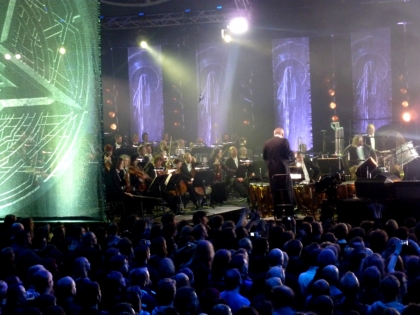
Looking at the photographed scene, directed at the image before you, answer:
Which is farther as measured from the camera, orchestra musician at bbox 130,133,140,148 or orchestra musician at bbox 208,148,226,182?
orchestra musician at bbox 130,133,140,148

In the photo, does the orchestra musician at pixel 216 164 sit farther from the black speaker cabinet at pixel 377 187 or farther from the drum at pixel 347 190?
the black speaker cabinet at pixel 377 187

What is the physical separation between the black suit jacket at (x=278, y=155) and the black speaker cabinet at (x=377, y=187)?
4.81 ft

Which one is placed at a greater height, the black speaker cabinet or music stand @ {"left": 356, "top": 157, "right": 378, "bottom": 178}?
music stand @ {"left": 356, "top": 157, "right": 378, "bottom": 178}

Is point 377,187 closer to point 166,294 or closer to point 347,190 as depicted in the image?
point 347,190

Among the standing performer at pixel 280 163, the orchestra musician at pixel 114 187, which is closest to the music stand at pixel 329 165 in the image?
the standing performer at pixel 280 163

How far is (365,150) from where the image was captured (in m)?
14.2

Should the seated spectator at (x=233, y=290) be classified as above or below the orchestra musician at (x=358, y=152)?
below

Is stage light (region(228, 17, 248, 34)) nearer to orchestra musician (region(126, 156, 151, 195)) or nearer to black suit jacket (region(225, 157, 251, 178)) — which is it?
black suit jacket (region(225, 157, 251, 178))

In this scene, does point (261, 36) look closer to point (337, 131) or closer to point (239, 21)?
point (239, 21)

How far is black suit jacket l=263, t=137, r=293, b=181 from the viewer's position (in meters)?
11.7

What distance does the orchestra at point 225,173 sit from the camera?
12906 millimetres

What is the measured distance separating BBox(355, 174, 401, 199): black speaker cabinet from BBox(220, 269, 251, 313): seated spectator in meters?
5.87

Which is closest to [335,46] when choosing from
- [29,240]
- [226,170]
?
[226,170]

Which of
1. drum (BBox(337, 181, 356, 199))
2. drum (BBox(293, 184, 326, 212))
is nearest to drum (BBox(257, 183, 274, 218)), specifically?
drum (BBox(293, 184, 326, 212))
